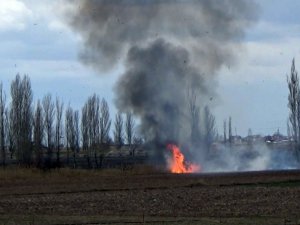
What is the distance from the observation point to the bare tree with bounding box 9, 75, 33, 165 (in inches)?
3629

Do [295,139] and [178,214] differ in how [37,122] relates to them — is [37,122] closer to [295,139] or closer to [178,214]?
[295,139]

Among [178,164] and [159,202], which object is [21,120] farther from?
[159,202]

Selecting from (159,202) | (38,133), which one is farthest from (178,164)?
(159,202)

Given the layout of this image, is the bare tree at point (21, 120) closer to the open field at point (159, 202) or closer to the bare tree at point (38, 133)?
the bare tree at point (38, 133)

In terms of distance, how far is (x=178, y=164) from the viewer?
8625cm

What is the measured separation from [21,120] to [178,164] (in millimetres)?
22257

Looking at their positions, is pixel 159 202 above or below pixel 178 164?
below

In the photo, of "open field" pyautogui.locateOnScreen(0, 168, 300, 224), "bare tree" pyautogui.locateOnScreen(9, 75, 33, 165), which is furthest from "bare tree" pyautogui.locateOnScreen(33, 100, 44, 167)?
"open field" pyautogui.locateOnScreen(0, 168, 300, 224)

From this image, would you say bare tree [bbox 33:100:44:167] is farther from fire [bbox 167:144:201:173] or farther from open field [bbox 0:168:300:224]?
open field [bbox 0:168:300:224]

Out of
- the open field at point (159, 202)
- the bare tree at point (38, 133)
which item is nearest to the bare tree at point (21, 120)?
the bare tree at point (38, 133)

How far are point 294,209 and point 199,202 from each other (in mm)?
6436

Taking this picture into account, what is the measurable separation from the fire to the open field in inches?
984

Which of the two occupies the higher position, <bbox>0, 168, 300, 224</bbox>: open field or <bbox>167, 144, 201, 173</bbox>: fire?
<bbox>167, 144, 201, 173</bbox>: fire

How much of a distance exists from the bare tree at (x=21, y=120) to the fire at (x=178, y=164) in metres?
17.2
